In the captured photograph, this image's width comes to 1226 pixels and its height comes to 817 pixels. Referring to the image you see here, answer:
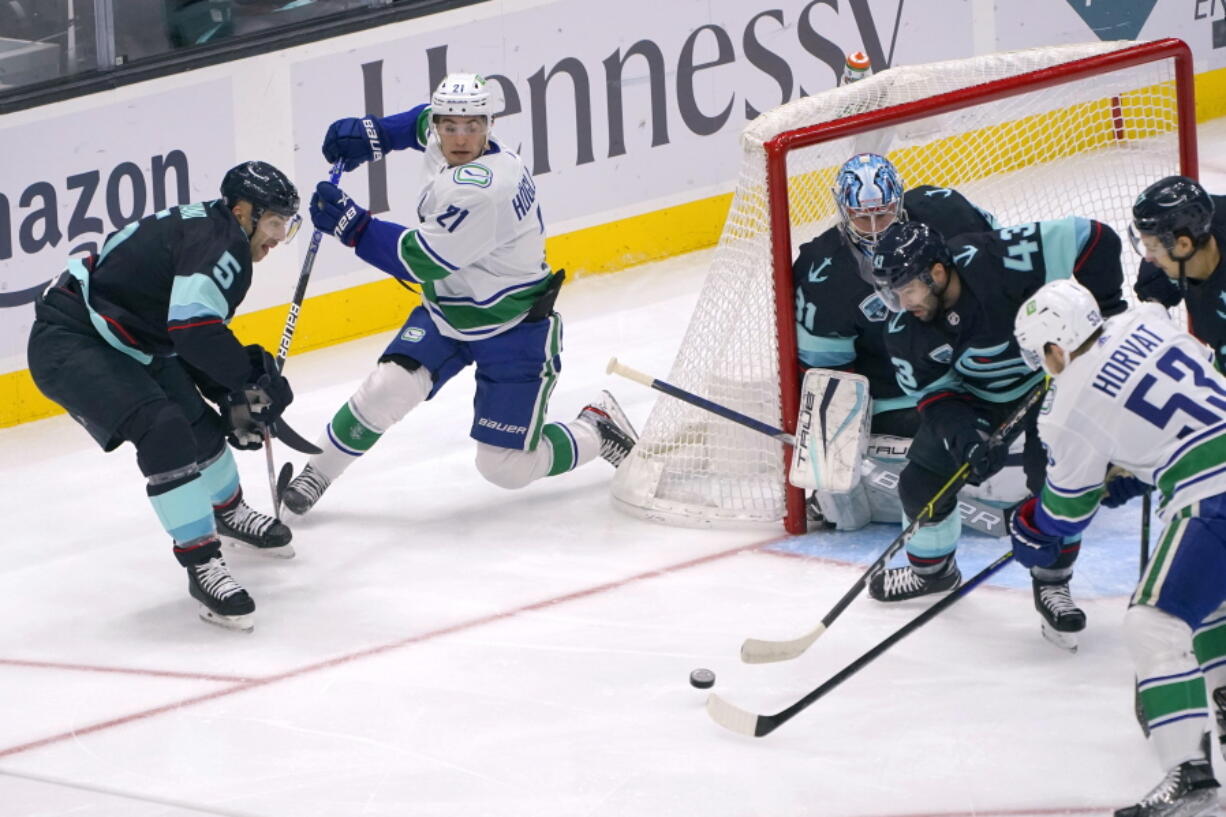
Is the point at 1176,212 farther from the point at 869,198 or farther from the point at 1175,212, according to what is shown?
the point at 869,198

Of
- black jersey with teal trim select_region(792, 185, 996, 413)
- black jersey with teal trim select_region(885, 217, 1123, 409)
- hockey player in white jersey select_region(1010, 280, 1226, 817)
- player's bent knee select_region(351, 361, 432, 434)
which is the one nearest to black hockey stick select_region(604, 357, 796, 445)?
black jersey with teal trim select_region(792, 185, 996, 413)

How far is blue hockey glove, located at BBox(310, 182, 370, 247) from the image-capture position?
479cm

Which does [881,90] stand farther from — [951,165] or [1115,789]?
[1115,789]


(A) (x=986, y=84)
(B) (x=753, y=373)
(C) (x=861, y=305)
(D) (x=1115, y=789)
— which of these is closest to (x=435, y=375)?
(B) (x=753, y=373)

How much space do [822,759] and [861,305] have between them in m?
1.25

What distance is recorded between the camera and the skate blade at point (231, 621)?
4.48m

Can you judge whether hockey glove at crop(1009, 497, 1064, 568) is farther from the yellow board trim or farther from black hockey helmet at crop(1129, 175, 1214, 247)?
the yellow board trim

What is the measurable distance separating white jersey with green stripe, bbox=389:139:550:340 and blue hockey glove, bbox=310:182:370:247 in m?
0.12

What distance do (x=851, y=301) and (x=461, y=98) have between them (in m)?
1.05

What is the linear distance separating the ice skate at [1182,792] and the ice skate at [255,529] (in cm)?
238

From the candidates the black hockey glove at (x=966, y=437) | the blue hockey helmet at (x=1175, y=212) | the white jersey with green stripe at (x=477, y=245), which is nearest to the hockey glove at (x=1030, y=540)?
the black hockey glove at (x=966, y=437)

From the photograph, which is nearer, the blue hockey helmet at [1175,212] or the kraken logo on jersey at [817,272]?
the blue hockey helmet at [1175,212]

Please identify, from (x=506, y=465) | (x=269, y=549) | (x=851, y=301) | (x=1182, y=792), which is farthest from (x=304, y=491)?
(x=1182, y=792)

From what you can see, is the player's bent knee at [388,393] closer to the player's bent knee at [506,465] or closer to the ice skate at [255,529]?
the player's bent knee at [506,465]
